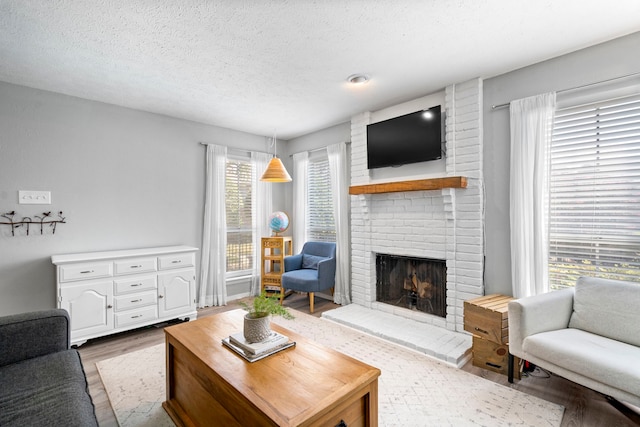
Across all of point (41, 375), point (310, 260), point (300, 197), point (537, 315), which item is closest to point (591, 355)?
point (537, 315)

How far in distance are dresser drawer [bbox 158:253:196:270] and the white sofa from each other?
3.20 metres

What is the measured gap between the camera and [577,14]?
1.93 meters

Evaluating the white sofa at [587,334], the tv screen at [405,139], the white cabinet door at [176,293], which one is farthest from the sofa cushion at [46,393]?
the tv screen at [405,139]

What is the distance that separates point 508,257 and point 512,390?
1.12 metres

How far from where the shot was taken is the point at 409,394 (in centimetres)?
209

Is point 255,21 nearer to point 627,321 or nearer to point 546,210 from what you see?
point 546,210

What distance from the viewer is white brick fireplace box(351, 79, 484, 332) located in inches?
114

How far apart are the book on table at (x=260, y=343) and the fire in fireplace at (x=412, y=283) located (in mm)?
2073

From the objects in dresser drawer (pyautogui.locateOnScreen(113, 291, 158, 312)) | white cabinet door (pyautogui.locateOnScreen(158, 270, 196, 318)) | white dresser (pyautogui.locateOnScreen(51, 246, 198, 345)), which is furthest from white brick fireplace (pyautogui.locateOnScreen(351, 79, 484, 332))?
dresser drawer (pyautogui.locateOnScreen(113, 291, 158, 312))

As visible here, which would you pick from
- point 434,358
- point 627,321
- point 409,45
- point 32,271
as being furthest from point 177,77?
point 627,321

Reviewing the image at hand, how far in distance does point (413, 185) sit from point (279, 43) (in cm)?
188

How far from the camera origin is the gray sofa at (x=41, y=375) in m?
1.22

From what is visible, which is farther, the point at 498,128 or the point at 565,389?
the point at 498,128

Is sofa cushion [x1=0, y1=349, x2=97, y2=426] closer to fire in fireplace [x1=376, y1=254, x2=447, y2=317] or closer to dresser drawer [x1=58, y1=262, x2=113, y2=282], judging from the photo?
dresser drawer [x1=58, y1=262, x2=113, y2=282]
